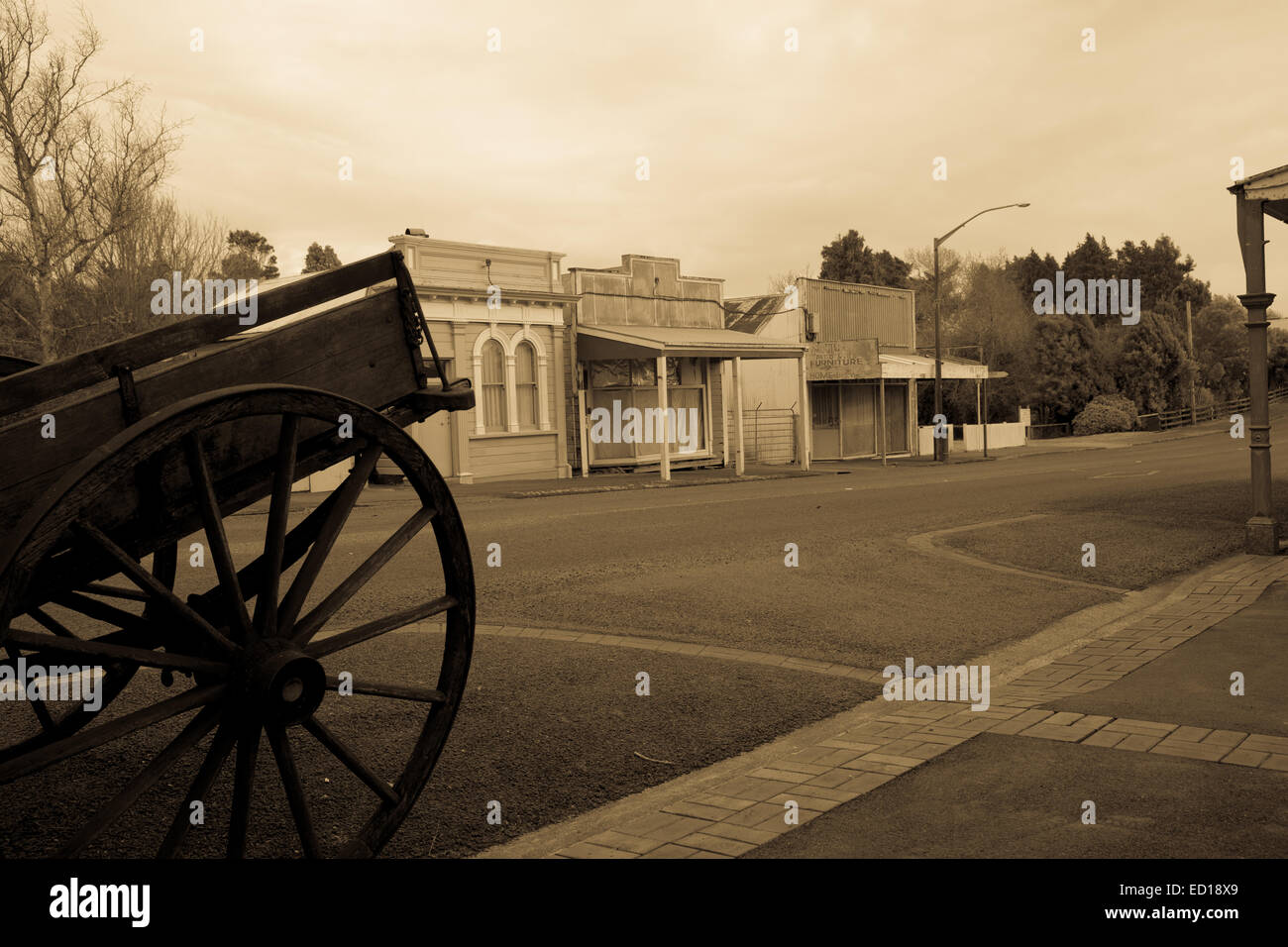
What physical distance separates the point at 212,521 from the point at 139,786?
72 cm

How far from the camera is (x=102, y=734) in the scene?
299 centimetres

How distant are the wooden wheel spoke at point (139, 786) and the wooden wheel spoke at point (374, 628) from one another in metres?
0.39

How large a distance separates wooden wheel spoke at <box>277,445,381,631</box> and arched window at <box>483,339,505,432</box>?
22.4m

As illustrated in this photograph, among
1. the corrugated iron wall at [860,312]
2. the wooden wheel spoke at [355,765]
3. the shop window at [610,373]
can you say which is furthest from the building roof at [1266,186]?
the corrugated iron wall at [860,312]

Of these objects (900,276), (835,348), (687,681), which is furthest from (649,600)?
(900,276)

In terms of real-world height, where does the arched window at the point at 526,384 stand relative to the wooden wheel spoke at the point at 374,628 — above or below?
above

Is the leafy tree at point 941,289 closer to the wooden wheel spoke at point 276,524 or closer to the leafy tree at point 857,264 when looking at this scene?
the leafy tree at point 857,264

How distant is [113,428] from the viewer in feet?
10.6

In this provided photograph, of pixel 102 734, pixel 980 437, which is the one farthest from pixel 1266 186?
pixel 980 437

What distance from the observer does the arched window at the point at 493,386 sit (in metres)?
26.2

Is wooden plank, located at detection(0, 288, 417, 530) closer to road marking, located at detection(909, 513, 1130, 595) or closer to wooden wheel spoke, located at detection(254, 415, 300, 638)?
wooden wheel spoke, located at detection(254, 415, 300, 638)

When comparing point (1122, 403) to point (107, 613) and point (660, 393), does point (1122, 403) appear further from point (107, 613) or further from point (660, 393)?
point (107, 613)
